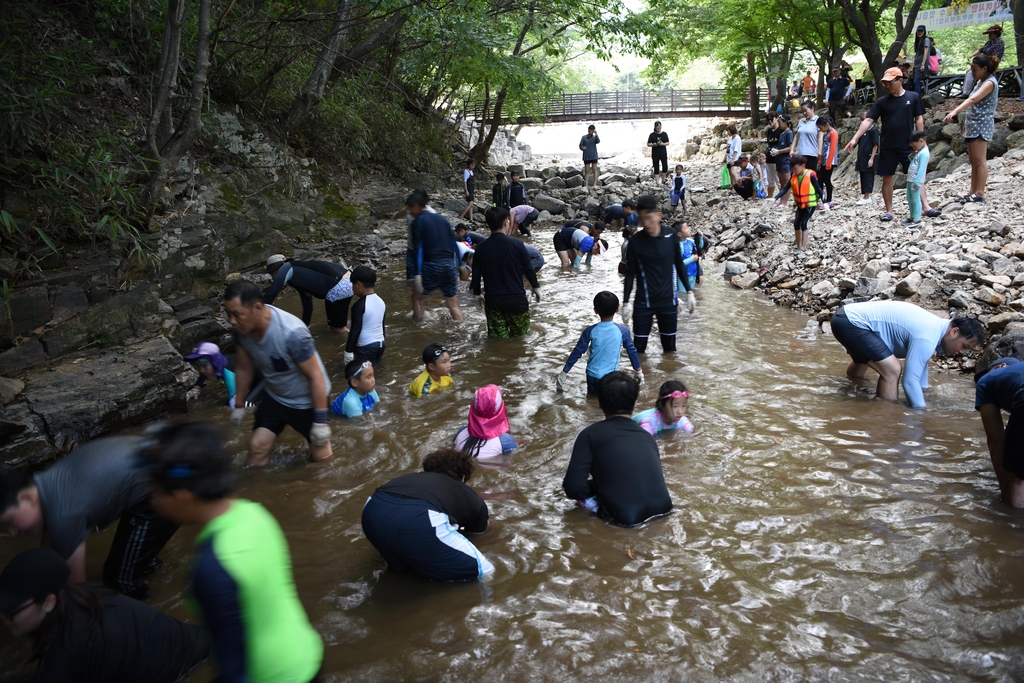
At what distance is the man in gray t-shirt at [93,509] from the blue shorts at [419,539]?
107cm

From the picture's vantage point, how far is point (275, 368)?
4434mm

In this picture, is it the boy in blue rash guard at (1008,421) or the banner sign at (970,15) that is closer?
the boy in blue rash guard at (1008,421)

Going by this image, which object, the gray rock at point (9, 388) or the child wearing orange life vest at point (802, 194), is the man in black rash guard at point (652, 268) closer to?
the child wearing orange life vest at point (802, 194)

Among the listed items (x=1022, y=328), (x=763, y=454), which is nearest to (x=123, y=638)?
(x=763, y=454)

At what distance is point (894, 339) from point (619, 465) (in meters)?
3.19

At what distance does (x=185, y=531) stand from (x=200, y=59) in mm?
6413

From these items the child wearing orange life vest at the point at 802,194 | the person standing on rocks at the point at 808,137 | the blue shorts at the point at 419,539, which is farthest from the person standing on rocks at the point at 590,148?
the blue shorts at the point at 419,539

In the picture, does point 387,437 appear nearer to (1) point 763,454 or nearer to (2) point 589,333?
(2) point 589,333

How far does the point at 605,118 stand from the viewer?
3375 centimetres

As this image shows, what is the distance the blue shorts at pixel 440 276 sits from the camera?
8.35m

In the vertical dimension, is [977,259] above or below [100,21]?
below

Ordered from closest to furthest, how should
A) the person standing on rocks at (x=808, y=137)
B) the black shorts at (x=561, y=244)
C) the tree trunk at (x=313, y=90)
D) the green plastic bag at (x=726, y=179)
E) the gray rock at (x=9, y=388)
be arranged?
the gray rock at (x=9, y=388) → the person standing on rocks at (x=808, y=137) → the black shorts at (x=561, y=244) → the tree trunk at (x=313, y=90) → the green plastic bag at (x=726, y=179)

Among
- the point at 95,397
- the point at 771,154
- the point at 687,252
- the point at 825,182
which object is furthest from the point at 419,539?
the point at 771,154

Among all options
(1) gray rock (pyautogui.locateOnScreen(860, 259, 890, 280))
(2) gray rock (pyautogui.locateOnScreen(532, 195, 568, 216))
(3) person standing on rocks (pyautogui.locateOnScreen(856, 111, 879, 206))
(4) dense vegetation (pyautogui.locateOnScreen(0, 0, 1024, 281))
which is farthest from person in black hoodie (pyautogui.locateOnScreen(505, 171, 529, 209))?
(1) gray rock (pyautogui.locateOnScreen(860, 259, 890, 280))
